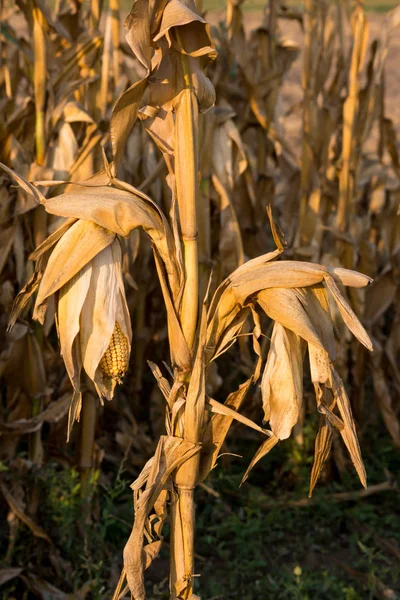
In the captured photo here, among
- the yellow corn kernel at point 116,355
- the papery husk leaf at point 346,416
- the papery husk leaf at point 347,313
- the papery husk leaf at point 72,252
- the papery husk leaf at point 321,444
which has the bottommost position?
the papery husk leaf at point 321,444

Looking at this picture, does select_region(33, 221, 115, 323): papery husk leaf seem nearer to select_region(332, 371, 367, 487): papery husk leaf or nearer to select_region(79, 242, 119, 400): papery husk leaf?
select_region(79, 242, 119, 400): papery husk leaf

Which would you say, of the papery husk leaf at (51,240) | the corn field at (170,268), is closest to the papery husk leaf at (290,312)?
the corn field at (170,268)

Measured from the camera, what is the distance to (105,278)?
107cm

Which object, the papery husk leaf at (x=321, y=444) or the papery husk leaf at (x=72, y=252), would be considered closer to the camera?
the papery husk leaf at (x=72, y=252)

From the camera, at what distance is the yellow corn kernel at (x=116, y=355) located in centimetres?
109

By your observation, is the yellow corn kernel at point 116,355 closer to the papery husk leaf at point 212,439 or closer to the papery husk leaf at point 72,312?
the papery husk leaf at point 72,312

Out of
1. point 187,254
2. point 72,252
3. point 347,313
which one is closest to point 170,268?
point 187,254

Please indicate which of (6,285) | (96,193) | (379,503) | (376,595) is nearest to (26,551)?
(6,285)

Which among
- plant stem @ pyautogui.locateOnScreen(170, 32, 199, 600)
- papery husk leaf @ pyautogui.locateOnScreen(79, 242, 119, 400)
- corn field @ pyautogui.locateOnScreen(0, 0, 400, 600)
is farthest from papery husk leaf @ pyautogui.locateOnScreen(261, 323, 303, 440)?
papery husk leaf @ pyautogui.locateOnScreen(79, 242, 119, 400)

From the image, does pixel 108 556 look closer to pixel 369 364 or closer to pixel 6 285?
pixel 6 285

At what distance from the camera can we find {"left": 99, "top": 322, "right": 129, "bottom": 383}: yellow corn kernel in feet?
3.56

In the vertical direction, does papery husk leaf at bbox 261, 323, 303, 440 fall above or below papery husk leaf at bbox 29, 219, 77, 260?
below

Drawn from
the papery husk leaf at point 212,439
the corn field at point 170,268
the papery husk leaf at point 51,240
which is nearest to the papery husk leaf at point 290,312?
the corn field at point 170,268

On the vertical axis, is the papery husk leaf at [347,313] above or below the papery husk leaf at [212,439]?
above
